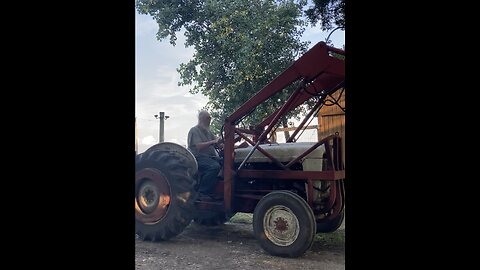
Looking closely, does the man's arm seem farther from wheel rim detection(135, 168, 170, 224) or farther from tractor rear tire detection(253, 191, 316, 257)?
tractor rear tire detection(253, 191, 316, 257)

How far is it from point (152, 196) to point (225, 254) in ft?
3.66

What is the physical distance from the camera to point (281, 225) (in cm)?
359

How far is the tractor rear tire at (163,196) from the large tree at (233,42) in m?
3.26

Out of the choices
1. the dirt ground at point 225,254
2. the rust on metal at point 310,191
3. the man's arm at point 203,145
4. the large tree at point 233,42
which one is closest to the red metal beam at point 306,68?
the man's arm at point 203,145

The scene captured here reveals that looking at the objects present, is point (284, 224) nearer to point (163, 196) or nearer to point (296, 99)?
point (296, 99)

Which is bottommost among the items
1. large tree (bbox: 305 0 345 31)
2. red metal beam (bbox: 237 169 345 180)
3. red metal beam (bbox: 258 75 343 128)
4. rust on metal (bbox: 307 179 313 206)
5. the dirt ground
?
the dirt ground

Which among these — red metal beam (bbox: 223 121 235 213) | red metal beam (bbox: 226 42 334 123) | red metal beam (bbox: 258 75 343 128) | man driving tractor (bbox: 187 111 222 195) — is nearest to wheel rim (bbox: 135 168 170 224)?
man driving tractor (bbox: 187 111 222 195)

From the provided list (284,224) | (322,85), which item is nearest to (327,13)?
(322,85)

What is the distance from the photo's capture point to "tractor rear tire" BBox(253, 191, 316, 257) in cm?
Result: 347

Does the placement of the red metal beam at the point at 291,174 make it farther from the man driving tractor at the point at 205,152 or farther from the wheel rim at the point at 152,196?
the wheel rim at the point at 152,196

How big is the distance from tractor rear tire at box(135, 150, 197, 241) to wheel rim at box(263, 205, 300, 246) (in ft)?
3.16

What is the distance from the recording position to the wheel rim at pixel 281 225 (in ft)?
11.6
